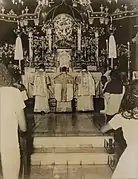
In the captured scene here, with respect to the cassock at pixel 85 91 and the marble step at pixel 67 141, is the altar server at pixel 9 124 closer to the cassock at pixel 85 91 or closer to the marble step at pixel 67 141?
the marble step at pixel 67 141

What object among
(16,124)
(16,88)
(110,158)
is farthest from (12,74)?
(110,158)

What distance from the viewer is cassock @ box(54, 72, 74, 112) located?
44.3 inches

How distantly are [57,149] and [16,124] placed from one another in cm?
15

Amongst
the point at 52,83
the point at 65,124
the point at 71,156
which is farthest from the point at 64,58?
the point at 71,156

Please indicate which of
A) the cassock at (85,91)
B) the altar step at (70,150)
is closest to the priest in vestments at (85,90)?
the cassock at (85,91)

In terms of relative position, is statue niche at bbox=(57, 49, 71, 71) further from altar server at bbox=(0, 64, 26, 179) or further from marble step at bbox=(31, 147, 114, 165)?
marble step at bbox=(31, 147, 114, 165)

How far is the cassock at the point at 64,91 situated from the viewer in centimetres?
113

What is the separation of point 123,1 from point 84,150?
502 mm

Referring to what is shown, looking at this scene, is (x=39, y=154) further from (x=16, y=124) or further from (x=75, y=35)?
(x=75, y=35)

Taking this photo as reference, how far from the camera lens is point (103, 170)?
1.13 metres

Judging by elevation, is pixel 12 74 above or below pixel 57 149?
above

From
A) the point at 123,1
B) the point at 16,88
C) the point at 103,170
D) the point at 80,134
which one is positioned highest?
the point at 123,1

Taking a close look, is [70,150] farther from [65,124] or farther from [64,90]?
[64,90]

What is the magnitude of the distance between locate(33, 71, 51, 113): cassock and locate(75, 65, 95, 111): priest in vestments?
98 mm
